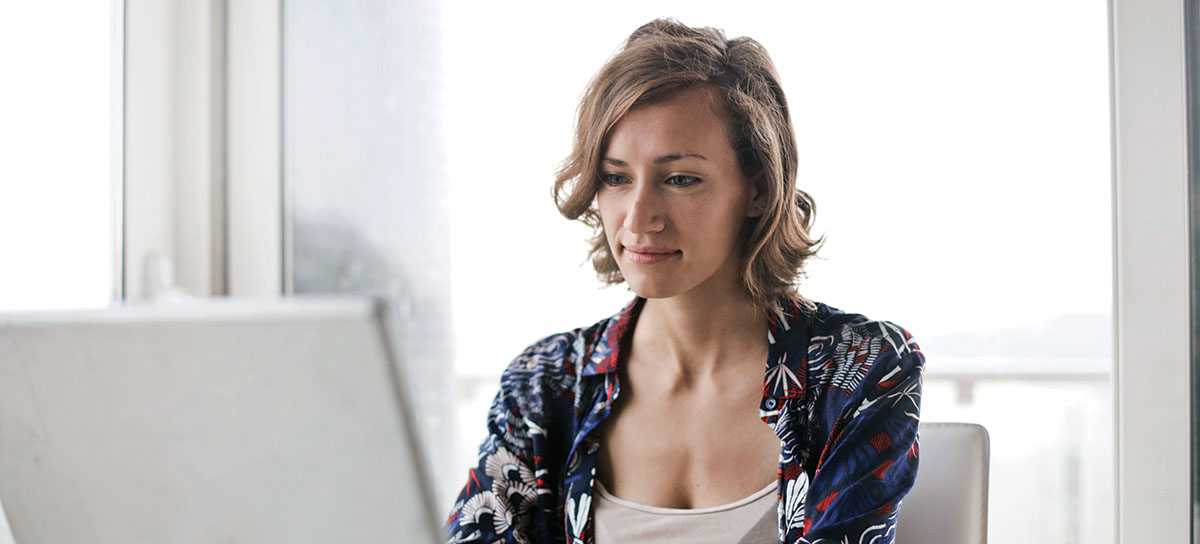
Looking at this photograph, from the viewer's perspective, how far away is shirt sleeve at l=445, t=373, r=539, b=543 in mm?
1204

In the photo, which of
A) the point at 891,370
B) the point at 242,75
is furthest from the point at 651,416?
the point at 242,75

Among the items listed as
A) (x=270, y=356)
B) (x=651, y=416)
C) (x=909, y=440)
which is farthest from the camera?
→ (x=651, y=416)

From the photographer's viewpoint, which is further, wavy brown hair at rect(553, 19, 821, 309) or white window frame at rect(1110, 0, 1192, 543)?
white window frame at rect(1110, 0, 1192, 543)

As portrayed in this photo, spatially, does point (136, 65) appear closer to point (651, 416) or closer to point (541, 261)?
point (541, 261)

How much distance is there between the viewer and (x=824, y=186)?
175cm

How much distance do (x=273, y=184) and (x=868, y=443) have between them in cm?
140

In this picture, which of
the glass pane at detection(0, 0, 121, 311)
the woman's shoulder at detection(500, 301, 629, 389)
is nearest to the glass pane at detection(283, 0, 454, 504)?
the glass pane at detection(0, 0, 121, 311)

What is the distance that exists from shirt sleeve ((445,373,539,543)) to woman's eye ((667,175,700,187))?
0.39 metres

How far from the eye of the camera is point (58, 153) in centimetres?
159

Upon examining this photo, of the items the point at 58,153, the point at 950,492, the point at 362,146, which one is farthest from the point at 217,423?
the point at 362,146

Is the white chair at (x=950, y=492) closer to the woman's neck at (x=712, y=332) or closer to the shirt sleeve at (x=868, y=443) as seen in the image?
the shirt sleeve at (x=868, y=443)

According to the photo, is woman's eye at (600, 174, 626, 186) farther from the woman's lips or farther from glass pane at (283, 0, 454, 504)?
glass pane at (283, 0, 454, 504)

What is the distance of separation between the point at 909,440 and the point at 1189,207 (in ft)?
2.49

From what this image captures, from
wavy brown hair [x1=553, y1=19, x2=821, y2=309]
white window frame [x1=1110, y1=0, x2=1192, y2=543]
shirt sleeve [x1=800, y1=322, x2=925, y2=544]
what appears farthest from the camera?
white window frame [x1=1110, y1=0, x2=1192, y2=543]
